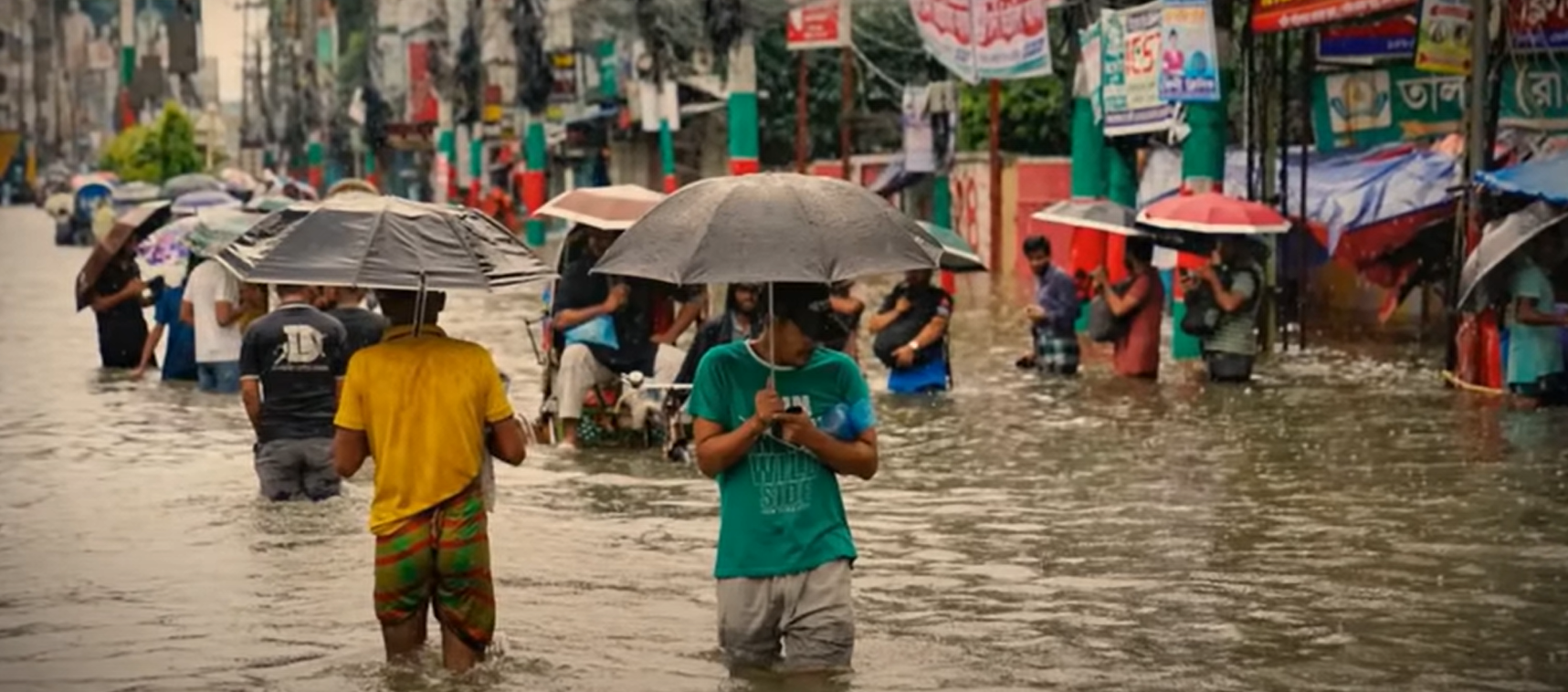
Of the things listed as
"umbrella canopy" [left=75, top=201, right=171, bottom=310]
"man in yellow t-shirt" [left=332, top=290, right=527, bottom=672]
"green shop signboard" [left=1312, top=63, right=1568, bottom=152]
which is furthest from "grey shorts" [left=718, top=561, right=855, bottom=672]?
"green shop signboard" [left=1312, top=63, right=1568, bottom=152]

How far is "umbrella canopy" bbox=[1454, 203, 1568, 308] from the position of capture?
18.1 meters

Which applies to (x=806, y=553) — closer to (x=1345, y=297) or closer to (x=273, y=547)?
(x=273, y=547)

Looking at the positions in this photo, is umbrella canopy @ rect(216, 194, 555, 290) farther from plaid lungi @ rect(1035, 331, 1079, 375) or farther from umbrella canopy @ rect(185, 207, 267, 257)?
plaid lungi @ rect(1035, 331, 1079, 375)

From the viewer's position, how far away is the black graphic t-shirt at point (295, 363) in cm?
1315

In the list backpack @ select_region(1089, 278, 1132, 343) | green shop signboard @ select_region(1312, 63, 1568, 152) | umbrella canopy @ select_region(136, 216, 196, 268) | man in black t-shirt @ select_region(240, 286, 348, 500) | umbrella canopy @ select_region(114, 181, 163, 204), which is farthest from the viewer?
umbrella canopy @ select_region(114, 181, 163, 204)

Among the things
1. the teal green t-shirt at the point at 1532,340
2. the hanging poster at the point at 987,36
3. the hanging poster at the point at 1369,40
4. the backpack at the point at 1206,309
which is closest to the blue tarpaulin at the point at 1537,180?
the teal green t-shirt at the point at 1532,340

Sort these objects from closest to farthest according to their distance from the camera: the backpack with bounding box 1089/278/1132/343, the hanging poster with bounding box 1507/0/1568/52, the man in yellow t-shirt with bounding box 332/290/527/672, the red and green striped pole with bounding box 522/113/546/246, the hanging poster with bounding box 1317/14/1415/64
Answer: the man in yellow t-shirt with bounding box 332/290/527/672 < the hanging poster with bounding box 1507/0/1568/52 < the backpack with bounding box 1089/278/1132/343 < the hanging poster with bounding box 1317/14/1415/64 < the red and green striped pole with bounding box 522/113/546/246

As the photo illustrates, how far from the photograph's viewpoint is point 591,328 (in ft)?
54.0

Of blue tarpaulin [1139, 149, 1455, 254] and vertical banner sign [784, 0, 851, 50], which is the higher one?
vertical banner sign [784, 0, 851, 50]

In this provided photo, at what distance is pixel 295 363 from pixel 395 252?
4.23m

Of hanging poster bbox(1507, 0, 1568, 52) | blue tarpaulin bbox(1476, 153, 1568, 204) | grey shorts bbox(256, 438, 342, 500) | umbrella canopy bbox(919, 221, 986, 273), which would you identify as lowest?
grey shorts bbox(256, 438, 342, 500)

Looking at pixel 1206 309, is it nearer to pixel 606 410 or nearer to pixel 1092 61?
pixel 1092 61

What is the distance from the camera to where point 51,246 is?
67500 millimetres

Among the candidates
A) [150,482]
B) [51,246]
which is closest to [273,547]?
[150,482]
